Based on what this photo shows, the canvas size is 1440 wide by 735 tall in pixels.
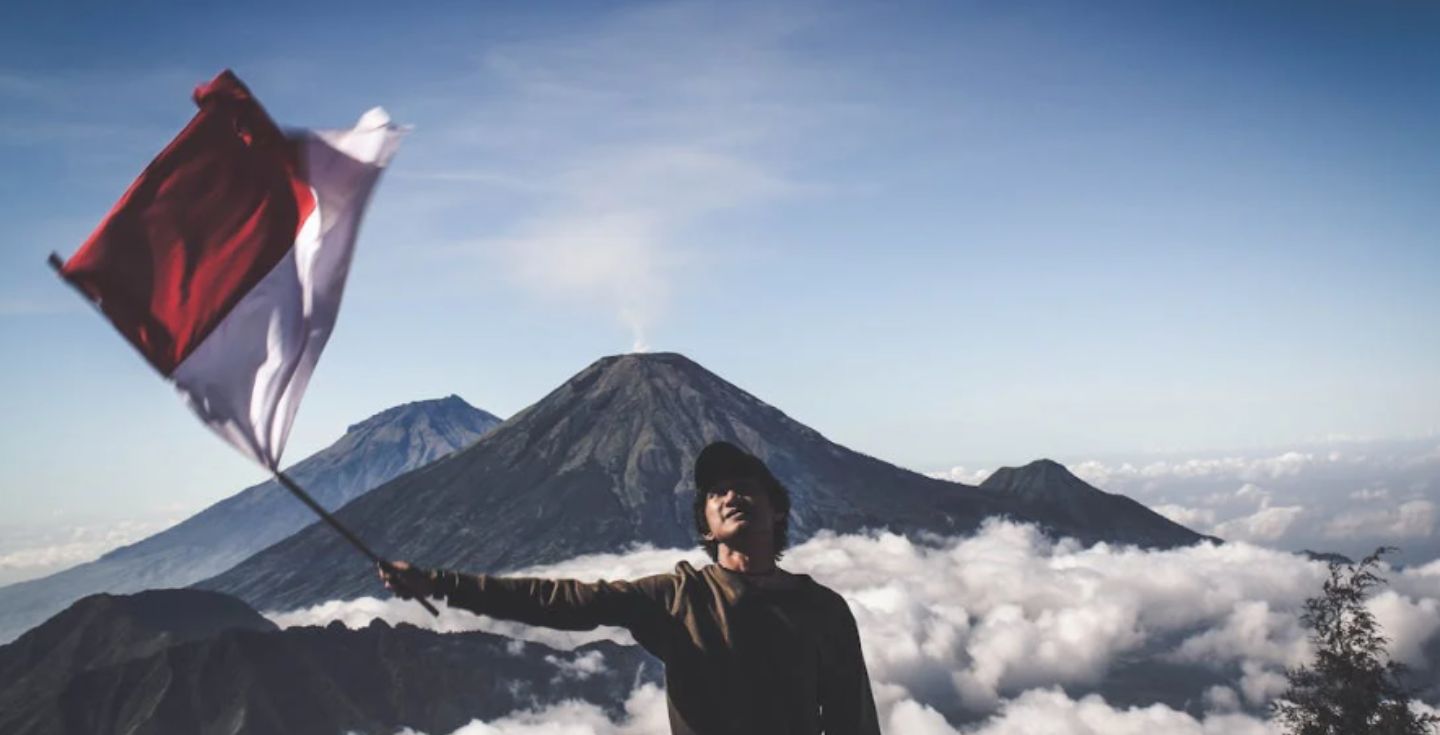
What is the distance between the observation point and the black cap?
3.93 meters

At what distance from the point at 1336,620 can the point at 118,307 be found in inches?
1112

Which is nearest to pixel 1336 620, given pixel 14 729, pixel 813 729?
pixel 813 729

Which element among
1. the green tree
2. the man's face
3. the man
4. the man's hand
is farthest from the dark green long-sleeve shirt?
the green tree

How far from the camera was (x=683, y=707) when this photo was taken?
3.72 m

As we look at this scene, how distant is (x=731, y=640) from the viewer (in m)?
3.73

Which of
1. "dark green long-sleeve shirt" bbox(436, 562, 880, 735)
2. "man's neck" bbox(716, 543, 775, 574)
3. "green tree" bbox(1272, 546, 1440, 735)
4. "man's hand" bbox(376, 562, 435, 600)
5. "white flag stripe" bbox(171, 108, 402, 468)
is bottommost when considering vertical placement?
"green tree" bbox(1272, 546, 1440, 735)

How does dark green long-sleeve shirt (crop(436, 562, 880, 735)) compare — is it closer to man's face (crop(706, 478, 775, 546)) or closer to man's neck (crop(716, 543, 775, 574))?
man's neck (crop(716, 543, 775, 574))

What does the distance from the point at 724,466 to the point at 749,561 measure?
1.18 feet

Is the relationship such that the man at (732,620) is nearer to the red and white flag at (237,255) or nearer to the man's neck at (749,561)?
the man's neck at (749,561)

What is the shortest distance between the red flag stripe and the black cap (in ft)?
7.15

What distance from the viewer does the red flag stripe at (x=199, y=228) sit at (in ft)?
15.0

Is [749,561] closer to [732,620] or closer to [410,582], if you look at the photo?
[732,620]

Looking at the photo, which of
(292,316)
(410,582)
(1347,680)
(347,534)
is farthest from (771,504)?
(1347,680)

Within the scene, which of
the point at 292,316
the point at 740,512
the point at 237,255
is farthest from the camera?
the point at 237,255
